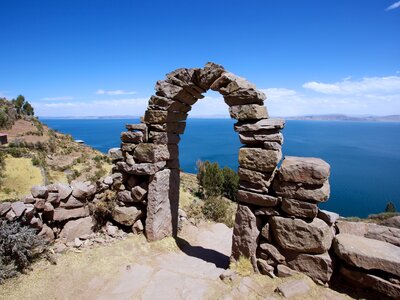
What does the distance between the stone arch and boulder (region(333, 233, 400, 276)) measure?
4.68ft

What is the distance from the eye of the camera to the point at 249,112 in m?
5.26

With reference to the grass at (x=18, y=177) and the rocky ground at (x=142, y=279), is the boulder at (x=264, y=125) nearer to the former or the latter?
the rocky ground at (x=142, y=279)

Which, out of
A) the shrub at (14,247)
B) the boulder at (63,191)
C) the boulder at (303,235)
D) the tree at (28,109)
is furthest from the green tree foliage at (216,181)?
the tree at (28,109)

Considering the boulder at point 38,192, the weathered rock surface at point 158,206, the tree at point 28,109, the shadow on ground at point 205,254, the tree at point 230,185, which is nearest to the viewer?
the boulder at point 38,192

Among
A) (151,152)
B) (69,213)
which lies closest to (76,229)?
(69,213)

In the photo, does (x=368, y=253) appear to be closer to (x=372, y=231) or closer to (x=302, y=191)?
(x=372, y=231)

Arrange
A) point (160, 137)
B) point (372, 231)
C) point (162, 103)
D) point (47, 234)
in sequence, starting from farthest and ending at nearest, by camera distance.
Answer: point (160, 137) < point (162, 103) < point (47, 234) < point (372, 231)

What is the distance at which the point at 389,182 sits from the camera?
57094 millimetres

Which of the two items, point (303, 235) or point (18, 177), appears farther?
point (18, 177)

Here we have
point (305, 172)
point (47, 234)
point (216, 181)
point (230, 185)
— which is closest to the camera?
point (305, 172)

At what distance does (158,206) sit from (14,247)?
3252mm

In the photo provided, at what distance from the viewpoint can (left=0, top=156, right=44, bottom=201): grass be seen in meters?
16.3

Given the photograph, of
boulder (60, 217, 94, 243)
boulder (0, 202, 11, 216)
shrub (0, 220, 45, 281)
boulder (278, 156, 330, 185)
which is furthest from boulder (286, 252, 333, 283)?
boulder (0, 202, 11, 216)

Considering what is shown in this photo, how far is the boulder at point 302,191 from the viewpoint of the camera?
180 inches
